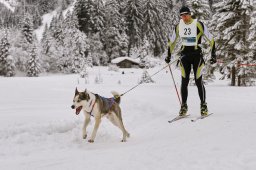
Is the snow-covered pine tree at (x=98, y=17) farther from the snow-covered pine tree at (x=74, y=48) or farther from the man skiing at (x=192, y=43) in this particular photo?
the man skiing at (x=192, y=43)

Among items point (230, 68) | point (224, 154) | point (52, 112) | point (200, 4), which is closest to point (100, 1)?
point (200, 4)

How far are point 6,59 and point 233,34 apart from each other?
50501 mm

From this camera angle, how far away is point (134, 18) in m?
75.1

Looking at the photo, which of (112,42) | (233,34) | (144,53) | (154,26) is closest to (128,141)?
(233,34)

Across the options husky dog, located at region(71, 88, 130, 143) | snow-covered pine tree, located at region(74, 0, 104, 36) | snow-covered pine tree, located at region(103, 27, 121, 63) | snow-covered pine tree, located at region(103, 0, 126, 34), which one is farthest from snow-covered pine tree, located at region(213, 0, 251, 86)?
snow-covered pine tree, located at region(74, 0, 104, 36)

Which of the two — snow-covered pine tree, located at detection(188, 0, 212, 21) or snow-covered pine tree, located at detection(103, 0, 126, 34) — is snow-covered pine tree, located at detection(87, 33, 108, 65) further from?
snow-covered pine tree, located at detection(188, 0, 212, 21)

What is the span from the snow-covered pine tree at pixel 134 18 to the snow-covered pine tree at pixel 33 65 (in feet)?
70.4

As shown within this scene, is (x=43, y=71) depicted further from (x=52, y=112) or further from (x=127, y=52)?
(x=52, y=112)

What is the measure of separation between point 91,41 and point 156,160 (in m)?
72.2

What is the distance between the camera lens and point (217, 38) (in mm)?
26047

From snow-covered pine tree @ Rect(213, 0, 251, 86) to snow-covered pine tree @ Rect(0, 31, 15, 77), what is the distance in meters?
49.0

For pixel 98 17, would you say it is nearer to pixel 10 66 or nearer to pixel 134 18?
pixel 134 18

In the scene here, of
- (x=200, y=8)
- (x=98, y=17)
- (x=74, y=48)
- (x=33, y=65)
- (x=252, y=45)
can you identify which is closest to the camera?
(x=252, y=45)

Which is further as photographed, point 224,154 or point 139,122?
point 139,122
